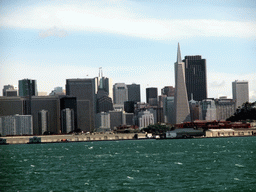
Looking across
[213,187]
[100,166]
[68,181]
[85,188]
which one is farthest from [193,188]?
[100,166]

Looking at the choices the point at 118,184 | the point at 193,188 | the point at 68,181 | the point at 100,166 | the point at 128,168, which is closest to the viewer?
the point at 193,188

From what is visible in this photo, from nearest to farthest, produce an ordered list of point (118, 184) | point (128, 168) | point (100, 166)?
point (118, 184), point (128, 168), point (100, 166)

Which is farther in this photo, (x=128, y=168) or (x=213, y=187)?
(x=128, y=168)

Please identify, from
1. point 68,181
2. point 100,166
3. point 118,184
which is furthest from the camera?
point 100,166

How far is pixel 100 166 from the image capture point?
89812 millimetres

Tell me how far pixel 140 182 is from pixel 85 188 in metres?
7.58

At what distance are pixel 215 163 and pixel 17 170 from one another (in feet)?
107

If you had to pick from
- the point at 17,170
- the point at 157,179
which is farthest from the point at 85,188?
the point at 17,170

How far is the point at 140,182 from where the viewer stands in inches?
2589

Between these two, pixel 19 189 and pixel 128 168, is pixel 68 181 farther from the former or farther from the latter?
pixel 128 168

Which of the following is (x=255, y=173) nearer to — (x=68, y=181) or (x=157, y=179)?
(x=157, y=179)

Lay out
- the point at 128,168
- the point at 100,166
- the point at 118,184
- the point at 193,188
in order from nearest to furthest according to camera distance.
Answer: the point at 193,188 → the point at 118,184 → the point at 128,168 → the point at 100,166

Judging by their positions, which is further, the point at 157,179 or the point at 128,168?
the point at 128,168

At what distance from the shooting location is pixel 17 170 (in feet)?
288
